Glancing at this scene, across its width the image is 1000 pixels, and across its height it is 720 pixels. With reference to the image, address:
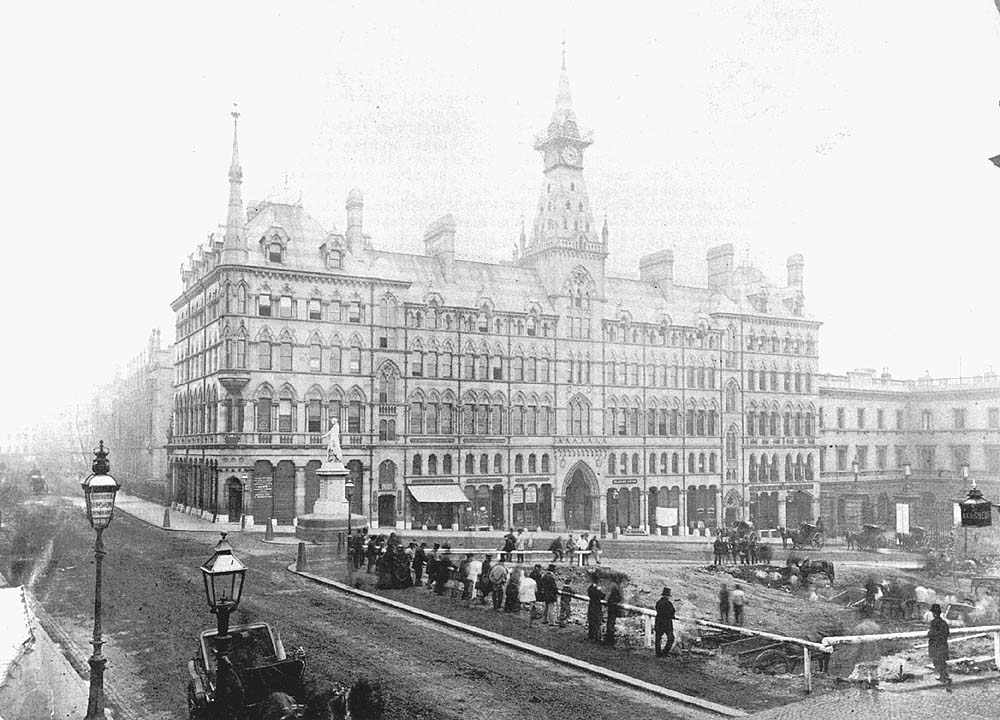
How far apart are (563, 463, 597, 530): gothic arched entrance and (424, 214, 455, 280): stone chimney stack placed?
9.05 meters

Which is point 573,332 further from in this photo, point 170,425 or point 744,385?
point 170,425

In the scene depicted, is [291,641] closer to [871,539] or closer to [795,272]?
[871,539]

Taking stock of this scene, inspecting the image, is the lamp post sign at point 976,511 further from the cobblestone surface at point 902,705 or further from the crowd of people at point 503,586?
the crowd of people at point 503,586

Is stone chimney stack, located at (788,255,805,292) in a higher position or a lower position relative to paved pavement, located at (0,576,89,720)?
higher

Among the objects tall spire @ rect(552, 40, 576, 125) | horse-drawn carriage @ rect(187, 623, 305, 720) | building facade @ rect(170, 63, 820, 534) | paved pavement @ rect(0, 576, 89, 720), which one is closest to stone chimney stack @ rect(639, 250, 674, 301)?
building facade @ rect(170, 63, 820, 534)

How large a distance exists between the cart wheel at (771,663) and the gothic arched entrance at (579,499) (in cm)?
1743

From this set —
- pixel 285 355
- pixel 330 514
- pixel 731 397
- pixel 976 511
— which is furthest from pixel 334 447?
pixel 976 511

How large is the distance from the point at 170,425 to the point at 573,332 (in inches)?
589

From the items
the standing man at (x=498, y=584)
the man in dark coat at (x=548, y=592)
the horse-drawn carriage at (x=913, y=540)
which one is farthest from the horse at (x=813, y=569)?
the standing man at (x=498, y=584)

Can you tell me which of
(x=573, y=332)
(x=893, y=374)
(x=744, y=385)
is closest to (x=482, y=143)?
(x=573, y=332)

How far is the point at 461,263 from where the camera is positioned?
106 ft

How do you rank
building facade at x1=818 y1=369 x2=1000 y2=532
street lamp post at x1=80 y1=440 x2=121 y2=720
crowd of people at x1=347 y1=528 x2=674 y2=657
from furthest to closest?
building facade at x1=818 y1=369 x2=1000 y2=532 → crowd of people at x1=347 y1=528 x2=674 y2=657 → street lamp post at x1=80 y1=440 x2=121 y2=720

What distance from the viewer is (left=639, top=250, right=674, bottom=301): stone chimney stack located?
33.7 m

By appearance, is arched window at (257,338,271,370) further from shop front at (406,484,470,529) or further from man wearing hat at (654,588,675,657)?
man wearing hat at (654,588,675,657)
